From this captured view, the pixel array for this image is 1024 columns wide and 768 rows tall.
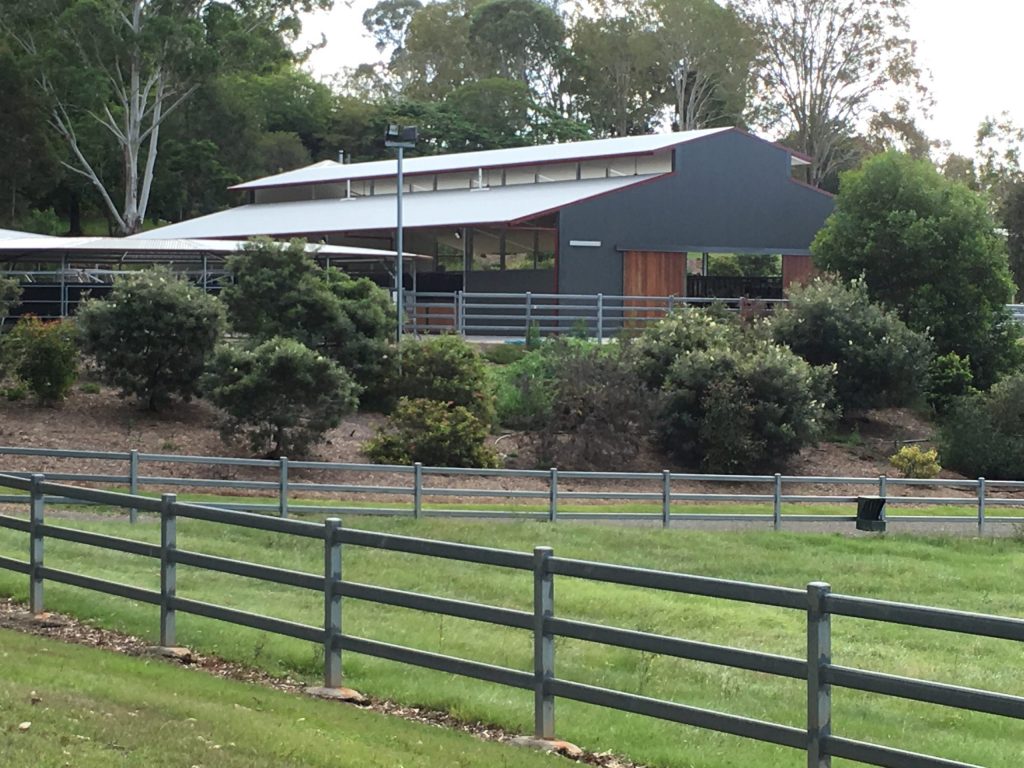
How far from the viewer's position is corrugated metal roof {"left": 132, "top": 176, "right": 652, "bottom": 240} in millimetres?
48844

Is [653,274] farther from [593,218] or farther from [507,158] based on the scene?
[507,158]

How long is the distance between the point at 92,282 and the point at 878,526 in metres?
23.9

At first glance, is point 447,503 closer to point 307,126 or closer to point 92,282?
point 92,282

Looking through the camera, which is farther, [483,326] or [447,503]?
[483,326]

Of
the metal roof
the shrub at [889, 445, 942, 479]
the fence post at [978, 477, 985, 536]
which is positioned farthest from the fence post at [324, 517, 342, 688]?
the metal roof

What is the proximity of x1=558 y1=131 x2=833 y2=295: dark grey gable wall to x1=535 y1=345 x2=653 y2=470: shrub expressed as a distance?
14955mm

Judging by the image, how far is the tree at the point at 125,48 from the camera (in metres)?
58.7

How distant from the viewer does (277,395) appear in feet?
89.8

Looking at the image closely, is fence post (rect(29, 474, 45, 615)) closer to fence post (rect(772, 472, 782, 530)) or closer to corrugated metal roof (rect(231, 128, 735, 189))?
fence post (rect(772, 472, 782, 530))

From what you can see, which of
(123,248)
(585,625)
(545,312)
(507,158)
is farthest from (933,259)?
(585,625)

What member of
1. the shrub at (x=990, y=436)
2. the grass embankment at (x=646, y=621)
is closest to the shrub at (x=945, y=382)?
the shrub at (x=990, y=436)

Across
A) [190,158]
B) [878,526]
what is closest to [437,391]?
[878,526]

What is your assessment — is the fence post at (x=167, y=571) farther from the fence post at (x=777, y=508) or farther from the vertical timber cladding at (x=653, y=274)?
the vertical timber cladding at (x=653, y=274)

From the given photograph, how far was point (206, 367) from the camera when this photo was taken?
2870cm
